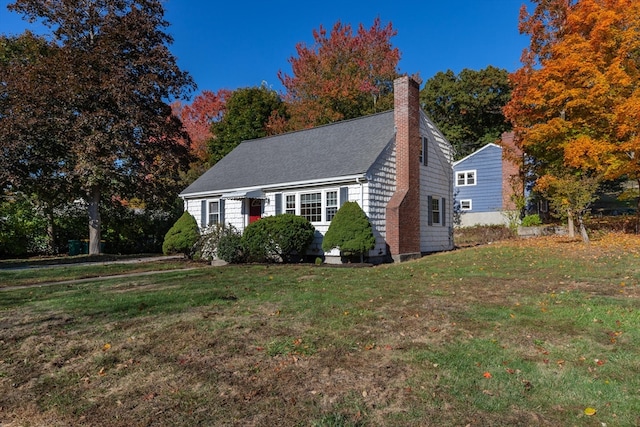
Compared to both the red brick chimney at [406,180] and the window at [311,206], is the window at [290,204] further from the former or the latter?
the red brick chimney at [406,180]

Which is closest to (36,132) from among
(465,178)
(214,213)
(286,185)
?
(214,213)

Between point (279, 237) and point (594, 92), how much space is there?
47.3ft

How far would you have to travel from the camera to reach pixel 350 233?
45.2 feet

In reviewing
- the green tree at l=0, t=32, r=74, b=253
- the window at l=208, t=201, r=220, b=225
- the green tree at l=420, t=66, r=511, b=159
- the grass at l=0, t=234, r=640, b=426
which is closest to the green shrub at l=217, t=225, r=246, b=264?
the window at l=208, t=201, r=220, b=225

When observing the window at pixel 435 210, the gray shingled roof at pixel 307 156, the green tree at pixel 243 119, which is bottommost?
the window at pixel 435 210

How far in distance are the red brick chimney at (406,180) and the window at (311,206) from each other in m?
2.54

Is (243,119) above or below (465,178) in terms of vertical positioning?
above

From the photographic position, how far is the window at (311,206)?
15.8 metres

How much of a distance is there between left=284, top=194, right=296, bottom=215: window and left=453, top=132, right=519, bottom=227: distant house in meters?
16.0

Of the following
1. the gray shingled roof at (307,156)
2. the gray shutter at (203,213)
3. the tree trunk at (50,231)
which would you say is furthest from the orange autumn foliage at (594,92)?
the tree trunk at (50,231)

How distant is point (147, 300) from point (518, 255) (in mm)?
11226

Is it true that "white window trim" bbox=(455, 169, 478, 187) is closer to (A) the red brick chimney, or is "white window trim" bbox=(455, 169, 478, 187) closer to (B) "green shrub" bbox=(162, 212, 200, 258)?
(A) the red brick chimney

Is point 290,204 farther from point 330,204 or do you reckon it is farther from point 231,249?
point 231,249

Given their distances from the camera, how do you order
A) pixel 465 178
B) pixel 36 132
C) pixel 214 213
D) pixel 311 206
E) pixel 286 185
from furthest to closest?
1. pixel 465 178
2. pixel 36 132
3. pixel 214 213
4. pixel 286 185
5. pixel 311 206
